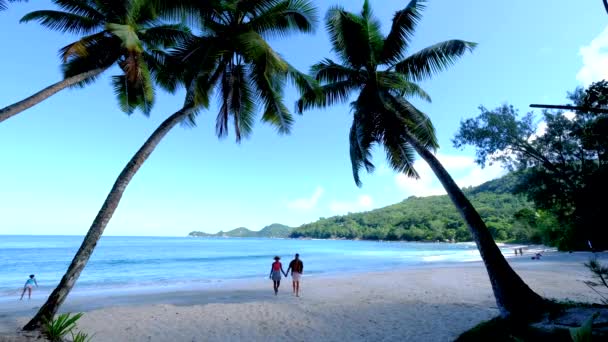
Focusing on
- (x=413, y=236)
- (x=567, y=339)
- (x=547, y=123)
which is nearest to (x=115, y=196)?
(x=567, y=339)

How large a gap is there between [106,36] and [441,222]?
12533 cm

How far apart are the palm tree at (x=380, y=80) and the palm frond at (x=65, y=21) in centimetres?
639

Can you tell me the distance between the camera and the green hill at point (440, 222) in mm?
81938

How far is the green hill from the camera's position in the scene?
81.9m

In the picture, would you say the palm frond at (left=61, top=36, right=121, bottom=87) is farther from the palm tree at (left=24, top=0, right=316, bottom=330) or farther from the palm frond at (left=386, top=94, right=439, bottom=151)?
the palm frond at (left=386, top=94, right=439, bottom=151)

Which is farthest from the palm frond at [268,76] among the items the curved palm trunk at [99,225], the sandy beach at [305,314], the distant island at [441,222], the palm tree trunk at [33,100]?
the distant island at [441,222]

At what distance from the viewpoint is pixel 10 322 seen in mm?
9094

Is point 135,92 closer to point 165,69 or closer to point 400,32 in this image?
point 165,69

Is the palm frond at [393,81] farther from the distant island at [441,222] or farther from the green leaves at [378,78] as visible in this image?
the distant island at [441,222]

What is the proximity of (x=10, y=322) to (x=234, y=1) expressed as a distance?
445 inches

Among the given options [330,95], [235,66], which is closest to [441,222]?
[330,95]

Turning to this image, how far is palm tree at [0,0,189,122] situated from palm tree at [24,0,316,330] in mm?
736

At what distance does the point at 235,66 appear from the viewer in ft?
33.7

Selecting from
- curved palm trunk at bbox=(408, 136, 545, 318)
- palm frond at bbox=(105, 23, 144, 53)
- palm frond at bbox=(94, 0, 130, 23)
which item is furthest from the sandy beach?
palm frond at bbox=(94, 0, 130, 23)
